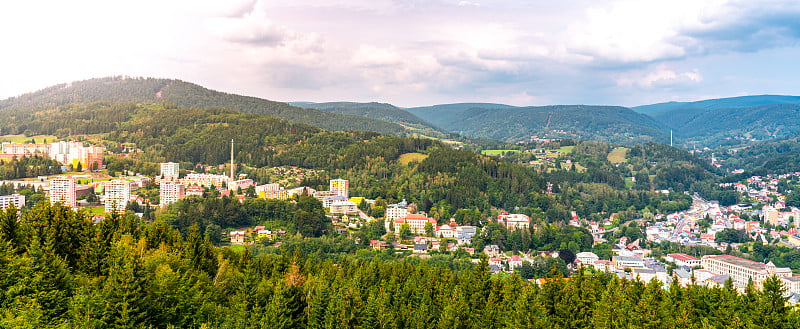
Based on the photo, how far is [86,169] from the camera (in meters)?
85.7

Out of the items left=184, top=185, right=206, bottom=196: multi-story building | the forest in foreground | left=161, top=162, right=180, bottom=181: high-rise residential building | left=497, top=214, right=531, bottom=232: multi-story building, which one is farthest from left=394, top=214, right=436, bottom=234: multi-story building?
left=161, top=162, right=180, bottom=181: high-rise residential building

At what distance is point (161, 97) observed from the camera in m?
169

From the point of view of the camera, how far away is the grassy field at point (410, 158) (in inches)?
3937

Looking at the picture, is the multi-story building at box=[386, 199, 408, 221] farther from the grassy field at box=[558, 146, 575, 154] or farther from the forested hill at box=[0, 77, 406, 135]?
the forested hill at box=[0, 77, 406, 135]

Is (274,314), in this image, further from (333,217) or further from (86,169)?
(86,169)

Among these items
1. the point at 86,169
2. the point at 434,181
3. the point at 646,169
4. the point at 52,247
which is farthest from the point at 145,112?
the point at 646,169

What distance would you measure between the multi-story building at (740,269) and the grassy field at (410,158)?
5270 centimetres

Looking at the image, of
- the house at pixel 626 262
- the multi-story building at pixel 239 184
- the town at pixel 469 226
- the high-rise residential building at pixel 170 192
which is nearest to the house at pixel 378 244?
the town at pixel 469 226

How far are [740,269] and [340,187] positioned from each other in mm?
52696

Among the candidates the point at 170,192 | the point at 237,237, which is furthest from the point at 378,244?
the point at 170,192

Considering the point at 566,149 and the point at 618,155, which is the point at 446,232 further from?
the point at 566,149

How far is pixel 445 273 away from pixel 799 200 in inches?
3793

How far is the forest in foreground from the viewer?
685 inches

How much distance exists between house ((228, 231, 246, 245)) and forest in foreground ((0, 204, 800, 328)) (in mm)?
28142
